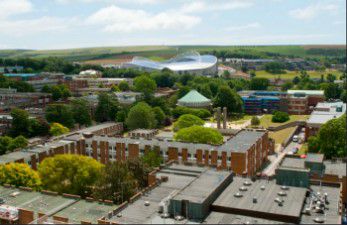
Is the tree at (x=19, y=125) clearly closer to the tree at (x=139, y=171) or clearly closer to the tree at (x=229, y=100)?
the tree at (x=139, y=171)

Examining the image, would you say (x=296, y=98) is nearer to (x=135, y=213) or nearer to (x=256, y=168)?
(x=256, y=168)

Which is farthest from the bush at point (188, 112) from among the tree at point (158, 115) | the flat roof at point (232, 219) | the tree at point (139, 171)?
the flat roof at point (232, 219)

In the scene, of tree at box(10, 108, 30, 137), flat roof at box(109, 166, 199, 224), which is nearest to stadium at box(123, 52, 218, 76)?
tree at box(10, 108, 30, 137)

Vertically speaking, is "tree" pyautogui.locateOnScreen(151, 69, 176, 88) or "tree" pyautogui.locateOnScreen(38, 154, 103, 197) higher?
"tree" pyautogui.locateOnScreen(151, 69, 176, 88)

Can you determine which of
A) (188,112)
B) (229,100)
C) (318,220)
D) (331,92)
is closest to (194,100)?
(188,112)

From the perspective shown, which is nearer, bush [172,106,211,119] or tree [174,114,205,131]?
tree [174,114,205,131]

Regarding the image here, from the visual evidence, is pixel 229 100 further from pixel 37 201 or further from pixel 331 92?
pixel 37 201

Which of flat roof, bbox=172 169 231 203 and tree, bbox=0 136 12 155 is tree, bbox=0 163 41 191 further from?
tree, bbox=0 136 12 155
